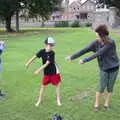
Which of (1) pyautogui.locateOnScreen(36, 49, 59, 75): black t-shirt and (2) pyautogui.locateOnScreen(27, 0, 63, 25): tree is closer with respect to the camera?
(1) pyautogui.locateOnScreen(36, 49, 59, 75): black t-shirt

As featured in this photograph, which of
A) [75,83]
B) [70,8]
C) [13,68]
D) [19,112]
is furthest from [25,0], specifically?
[70,8]

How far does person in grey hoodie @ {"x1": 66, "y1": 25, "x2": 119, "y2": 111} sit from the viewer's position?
284 inches

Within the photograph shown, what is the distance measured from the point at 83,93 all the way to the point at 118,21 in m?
35.7

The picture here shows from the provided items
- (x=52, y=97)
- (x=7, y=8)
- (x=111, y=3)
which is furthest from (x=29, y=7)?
(x=52, y=97)

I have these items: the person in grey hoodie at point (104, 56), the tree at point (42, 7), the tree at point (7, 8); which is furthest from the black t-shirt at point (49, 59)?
the tree at point (42, 7)

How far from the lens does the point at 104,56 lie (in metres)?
7.35

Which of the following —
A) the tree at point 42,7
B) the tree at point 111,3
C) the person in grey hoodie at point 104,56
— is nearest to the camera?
the person in grey hoodie at point 104,56

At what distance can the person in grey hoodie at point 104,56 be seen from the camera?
720 centimetres

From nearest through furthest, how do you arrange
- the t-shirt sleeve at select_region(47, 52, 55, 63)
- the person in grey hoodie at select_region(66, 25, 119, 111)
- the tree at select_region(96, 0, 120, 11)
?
the person in grey hoodie at select_region(66, 25, 119, 111)
the t-shirt sleeve at select_region(47, 52, 55, 63)
the tree at select_region(96, 0, 120, 11)

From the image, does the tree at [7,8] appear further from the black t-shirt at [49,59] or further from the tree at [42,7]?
the black t-shirt at [49,59]

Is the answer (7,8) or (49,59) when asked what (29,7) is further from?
(49,59)

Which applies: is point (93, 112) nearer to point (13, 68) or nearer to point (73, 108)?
point (73, 108)

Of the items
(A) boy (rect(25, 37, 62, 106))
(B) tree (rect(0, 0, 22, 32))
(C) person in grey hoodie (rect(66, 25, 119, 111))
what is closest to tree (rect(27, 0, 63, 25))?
(B) tree (rect(0, 0, 22, 32))

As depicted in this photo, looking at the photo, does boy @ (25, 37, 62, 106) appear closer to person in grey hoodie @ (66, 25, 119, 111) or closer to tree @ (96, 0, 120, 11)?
person in grey hoodie @ (66, 25, 119, 111)
